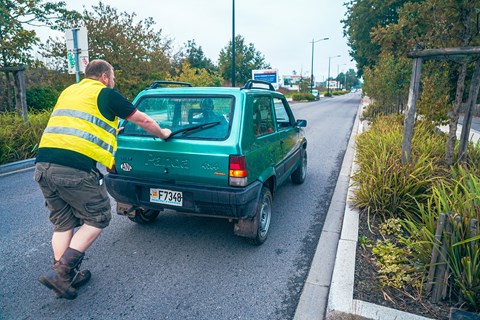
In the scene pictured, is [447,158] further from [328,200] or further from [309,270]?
[309,270]

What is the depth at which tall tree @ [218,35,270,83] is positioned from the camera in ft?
133

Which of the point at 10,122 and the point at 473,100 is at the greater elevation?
the point at 473,100

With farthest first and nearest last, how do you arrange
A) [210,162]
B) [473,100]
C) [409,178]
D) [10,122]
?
1. [10,122]
2. [473,100]
3. [409,178]
4. [210,162]

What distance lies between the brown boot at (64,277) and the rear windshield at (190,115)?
142cm

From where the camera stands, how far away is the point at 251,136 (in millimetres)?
3439

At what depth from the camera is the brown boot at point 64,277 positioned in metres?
2.59

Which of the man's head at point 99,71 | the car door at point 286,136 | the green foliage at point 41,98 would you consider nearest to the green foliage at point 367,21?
the green foliage at point 41,98

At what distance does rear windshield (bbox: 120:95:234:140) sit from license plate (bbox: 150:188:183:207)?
1.90 feet

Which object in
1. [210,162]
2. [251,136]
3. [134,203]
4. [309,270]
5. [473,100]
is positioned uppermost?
[473,100]

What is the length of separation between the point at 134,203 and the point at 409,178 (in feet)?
11.5

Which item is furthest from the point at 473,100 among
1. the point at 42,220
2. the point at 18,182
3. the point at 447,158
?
the point at 18,182

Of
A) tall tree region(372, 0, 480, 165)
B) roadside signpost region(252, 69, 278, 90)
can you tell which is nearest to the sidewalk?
tall tree region(372, 0, 480, 165)

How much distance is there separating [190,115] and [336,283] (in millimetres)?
2337

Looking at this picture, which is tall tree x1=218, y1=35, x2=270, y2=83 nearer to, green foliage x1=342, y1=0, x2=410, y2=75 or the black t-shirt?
green foliage x1=342, y1=0, x2=410, y2=75
